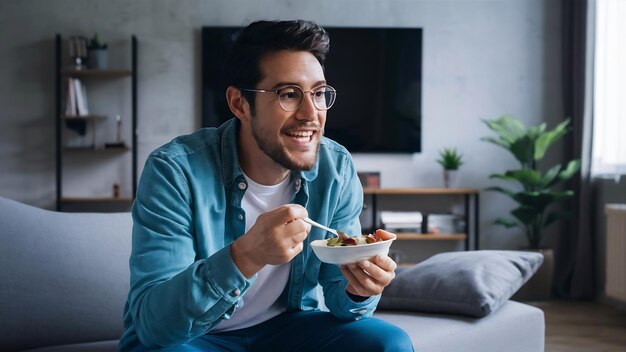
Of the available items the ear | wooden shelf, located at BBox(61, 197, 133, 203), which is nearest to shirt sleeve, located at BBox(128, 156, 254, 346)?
the ear

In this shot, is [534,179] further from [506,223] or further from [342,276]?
[342,276]

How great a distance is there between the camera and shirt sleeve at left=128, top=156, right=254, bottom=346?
4.21 ft

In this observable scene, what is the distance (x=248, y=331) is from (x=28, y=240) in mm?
634

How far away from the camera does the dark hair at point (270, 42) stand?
1.56 metres

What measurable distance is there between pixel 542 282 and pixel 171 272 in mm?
3802

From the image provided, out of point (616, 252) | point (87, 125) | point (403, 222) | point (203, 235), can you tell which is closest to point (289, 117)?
point (203, 235)

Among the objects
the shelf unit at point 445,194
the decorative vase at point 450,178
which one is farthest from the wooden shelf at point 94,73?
the decorative vase at point 450,178

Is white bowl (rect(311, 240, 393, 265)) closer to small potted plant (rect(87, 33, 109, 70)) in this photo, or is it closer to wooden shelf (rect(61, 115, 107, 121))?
wooden shelf (rect(61, 115, 107, 121))

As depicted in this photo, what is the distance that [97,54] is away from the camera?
5137mm

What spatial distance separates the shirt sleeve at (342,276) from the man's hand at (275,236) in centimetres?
33

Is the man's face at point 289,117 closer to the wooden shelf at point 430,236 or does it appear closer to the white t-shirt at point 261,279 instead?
the white t-shirt at point 261,279

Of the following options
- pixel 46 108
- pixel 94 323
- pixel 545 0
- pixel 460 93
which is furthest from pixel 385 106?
pixel 94 323

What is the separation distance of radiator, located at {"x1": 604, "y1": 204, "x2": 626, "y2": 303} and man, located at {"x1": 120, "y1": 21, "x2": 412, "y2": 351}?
9.65 ft

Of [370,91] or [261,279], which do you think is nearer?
[261,279]
